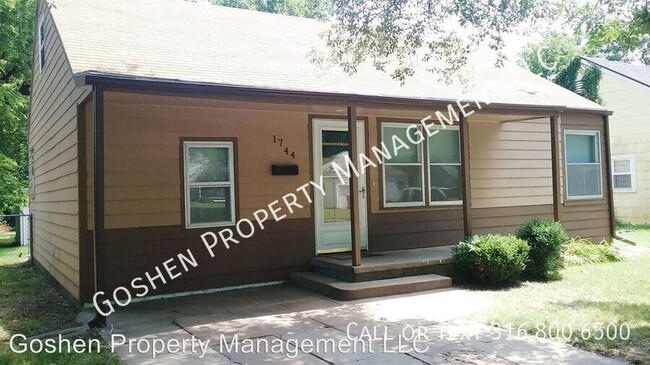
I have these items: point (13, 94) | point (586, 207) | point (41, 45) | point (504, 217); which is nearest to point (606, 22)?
point (504, 217)

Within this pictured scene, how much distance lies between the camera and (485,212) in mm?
9641

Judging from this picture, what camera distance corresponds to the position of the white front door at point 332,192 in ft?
26.5

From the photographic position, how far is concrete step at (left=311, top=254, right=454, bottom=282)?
678 centimetres

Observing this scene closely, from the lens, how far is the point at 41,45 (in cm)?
1001

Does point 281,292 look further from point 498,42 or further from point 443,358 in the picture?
point 498,42

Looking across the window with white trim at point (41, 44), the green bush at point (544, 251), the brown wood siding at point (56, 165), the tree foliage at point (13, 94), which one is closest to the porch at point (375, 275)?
the green bush at point (544, 251)

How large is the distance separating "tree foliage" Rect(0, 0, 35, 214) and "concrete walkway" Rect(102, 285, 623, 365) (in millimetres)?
13101

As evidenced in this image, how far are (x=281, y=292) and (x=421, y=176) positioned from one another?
354cm

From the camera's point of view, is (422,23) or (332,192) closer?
(422,23)

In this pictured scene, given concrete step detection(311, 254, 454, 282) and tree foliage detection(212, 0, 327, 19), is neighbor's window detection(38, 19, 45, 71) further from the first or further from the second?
tree foliage detection(212, 0, 327, 19)

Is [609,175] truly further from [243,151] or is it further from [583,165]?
[243,151]

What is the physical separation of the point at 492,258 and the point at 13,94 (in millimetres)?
16778

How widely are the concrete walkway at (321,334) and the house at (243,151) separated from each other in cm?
75

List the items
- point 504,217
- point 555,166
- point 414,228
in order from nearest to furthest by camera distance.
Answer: point 555,166
point 414,228
point 504,217
